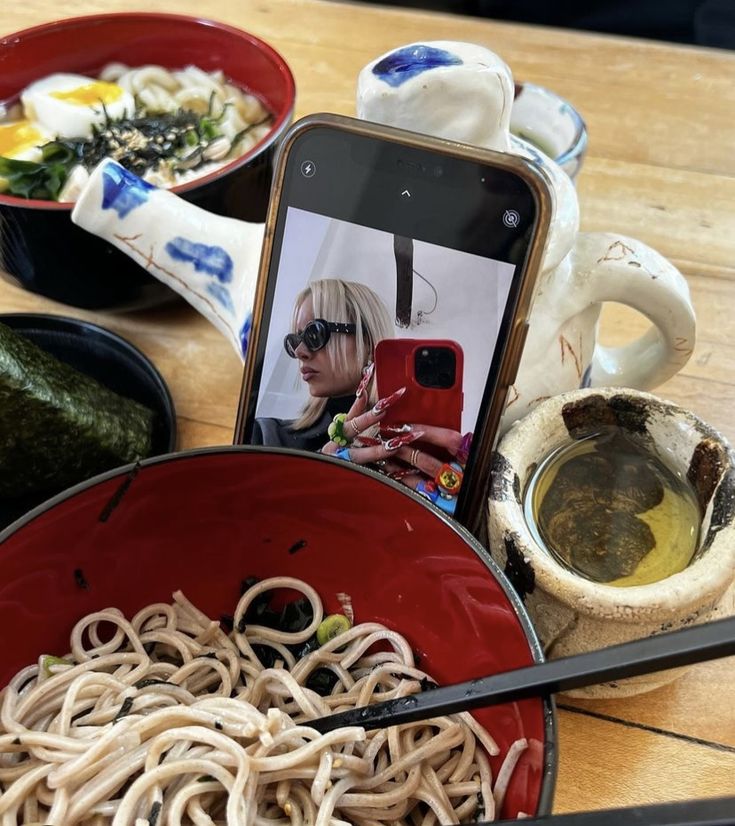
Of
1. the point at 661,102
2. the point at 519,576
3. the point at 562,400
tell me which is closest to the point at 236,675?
the point at 519,576

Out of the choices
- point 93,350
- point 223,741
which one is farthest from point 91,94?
point 223,741

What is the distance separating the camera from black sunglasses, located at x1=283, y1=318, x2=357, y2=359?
0.63 m

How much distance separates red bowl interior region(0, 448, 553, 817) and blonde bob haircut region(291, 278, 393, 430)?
9cm

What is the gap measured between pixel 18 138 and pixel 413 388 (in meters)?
0.74

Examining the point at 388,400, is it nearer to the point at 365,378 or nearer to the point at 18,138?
the point at 365,378

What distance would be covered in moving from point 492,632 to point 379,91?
374 millimetres

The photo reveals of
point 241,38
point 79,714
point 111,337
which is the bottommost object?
point 79,714

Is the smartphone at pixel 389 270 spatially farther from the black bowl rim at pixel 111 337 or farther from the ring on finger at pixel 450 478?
the black bowl rim at pixel 111 337

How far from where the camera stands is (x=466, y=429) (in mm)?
624

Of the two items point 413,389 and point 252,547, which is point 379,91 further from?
point 252,547

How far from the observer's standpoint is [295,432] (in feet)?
2.20

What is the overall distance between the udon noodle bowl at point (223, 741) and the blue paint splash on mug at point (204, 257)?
0.30m

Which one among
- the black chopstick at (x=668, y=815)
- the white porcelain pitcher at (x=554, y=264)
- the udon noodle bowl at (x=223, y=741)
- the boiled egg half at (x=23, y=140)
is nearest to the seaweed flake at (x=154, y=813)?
the udon noodle bowl at (x=223, y=741)

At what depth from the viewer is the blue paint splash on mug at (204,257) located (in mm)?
713
